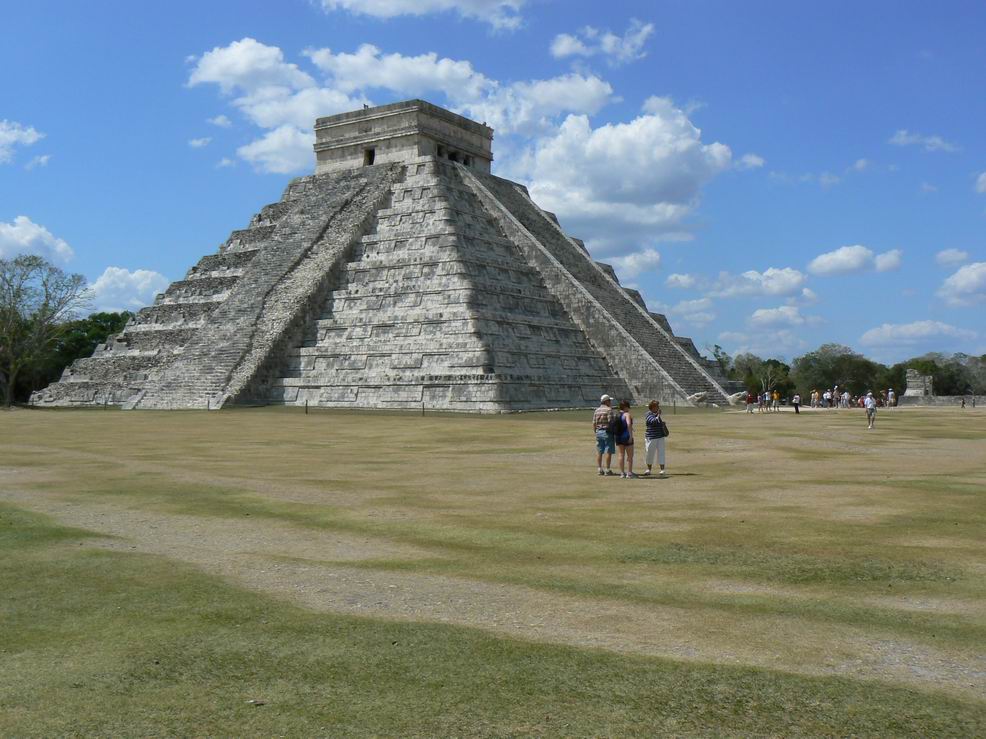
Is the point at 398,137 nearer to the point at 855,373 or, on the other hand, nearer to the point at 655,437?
→ the point at 655,437

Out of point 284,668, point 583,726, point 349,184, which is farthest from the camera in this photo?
point 349,184

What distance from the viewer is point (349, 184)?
44844 millimetres

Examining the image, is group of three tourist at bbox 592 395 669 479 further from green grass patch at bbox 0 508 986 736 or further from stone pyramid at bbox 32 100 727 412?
stone pyramid at bbox 32 100 727 412

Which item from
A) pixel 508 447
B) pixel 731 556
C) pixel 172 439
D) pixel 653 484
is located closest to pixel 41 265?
pixel 172 439

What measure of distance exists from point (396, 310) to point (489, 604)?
29370 mm

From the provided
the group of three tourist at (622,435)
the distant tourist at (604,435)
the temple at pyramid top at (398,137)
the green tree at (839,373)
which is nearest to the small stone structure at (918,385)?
the green tree at (839,373)

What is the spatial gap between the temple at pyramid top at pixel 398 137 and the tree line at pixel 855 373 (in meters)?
36.1

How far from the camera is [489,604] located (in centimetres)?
677

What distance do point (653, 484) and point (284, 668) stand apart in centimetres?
913

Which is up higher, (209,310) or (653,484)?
(209,310)

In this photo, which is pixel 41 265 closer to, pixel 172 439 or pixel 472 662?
pixel 172 439

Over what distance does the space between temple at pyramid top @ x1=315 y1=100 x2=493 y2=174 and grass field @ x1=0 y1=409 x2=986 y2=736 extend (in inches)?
1296

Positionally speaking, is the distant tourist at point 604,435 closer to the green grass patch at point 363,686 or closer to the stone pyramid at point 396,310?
the green grass patch at point 363,686

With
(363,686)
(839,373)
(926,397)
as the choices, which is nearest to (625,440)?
(363,686)
